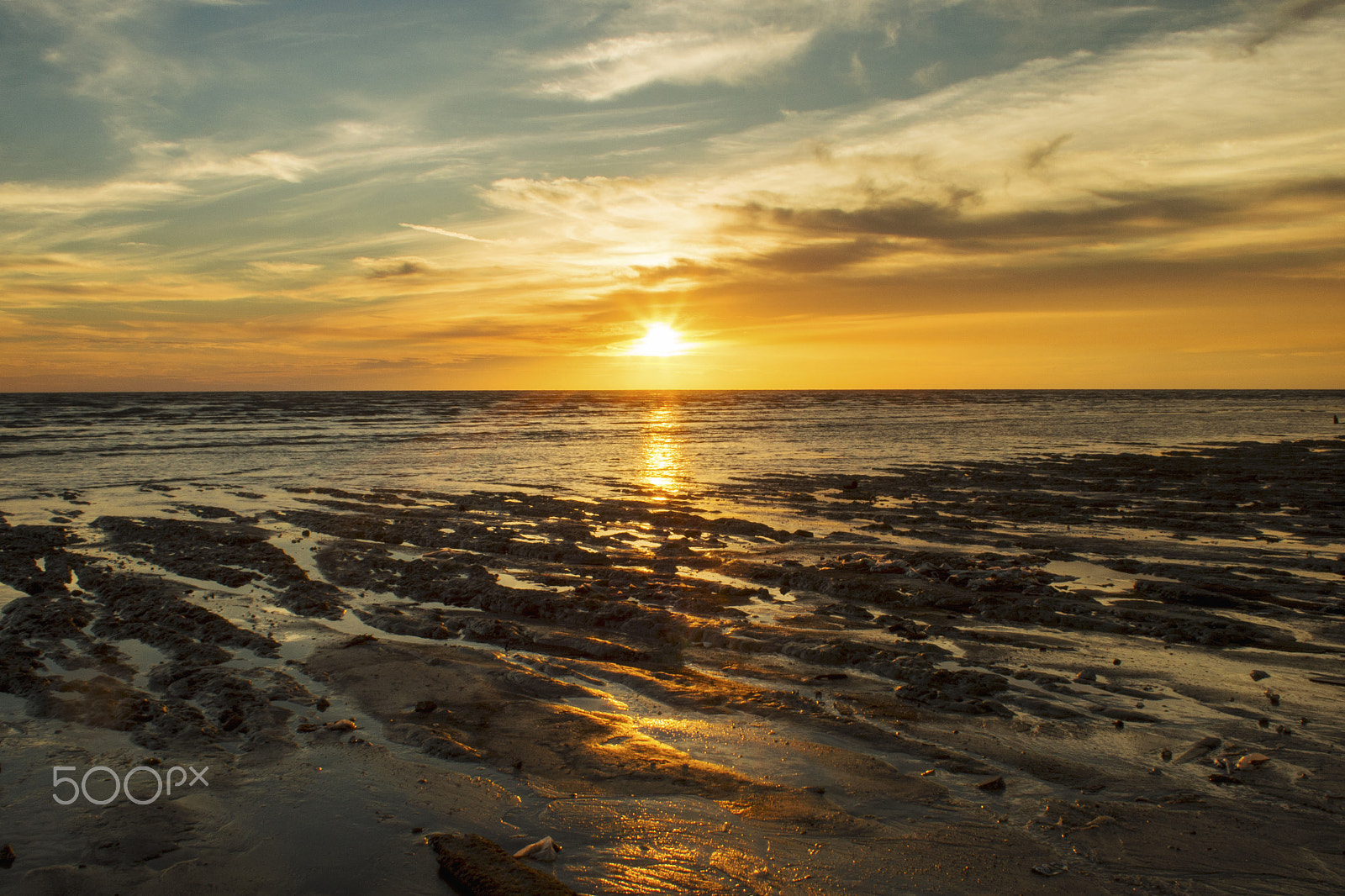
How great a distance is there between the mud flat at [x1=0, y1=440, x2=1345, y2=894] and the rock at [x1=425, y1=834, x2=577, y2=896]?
0.11 ft

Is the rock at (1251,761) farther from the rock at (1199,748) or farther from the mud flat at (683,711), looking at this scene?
the rock at (1199,748)

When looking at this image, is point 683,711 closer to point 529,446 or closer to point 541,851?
point 541,851

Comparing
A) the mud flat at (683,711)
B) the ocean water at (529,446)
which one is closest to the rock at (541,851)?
the mud flat at (683,711)

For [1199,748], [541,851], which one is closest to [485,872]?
[541,851]

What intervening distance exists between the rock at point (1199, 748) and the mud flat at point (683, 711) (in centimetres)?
4

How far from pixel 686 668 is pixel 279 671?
4.85m

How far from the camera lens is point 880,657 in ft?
29.3

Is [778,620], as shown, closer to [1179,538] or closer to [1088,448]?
[1179,538]

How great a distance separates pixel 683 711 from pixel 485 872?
3093 millimetres

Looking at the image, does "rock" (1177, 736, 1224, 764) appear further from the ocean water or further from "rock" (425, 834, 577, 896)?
the ocean water

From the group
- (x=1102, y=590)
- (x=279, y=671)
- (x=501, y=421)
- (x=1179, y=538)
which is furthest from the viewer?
(x=501, y=421)

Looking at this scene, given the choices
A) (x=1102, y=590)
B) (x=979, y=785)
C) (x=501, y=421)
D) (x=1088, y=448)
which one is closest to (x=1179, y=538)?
(x=1102, y=590)

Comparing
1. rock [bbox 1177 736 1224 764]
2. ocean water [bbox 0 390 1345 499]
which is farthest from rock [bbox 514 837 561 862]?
ocean water [bbox 0 390 1345 499]

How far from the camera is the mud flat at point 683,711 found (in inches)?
202
